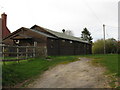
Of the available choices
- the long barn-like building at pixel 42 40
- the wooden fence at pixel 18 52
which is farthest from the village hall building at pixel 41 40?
the wooden fence at pixel 18 52

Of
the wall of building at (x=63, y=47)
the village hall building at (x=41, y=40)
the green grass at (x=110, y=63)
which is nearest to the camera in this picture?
the green grass at (x=110, y=63)

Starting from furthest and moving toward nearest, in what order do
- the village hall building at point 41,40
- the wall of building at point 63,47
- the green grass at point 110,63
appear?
the wall of building at point 63,47
the village hall building at point 41,40
the green grass at point 110,63

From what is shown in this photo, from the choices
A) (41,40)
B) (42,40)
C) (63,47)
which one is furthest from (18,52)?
(63,47)

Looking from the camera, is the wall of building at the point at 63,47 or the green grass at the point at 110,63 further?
the wall of building at the point at 63,47

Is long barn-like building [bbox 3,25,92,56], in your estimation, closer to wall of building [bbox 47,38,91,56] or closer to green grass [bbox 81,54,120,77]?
wall of building [bbox 47,38,91,56]

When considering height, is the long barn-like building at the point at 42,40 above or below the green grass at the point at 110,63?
above

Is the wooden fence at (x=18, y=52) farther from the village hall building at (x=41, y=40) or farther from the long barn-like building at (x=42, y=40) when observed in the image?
the long barn-like building at (x=42, y=40)

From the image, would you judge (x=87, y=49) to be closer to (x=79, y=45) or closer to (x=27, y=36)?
(x=79, y=45)

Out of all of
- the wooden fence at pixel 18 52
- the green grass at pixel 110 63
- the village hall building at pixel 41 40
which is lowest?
the green grass at pixel 110 63

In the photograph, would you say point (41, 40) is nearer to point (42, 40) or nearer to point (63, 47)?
point (42, 40)

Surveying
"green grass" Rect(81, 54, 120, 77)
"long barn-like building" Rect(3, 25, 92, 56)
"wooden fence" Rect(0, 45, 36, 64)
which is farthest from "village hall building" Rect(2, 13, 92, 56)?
"green grass" Rect(81, 54, 120, 77)

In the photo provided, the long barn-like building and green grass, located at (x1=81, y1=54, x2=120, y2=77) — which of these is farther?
the long barn-like building

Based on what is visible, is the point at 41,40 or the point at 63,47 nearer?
the point at 41,40

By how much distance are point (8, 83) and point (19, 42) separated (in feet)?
83.8
